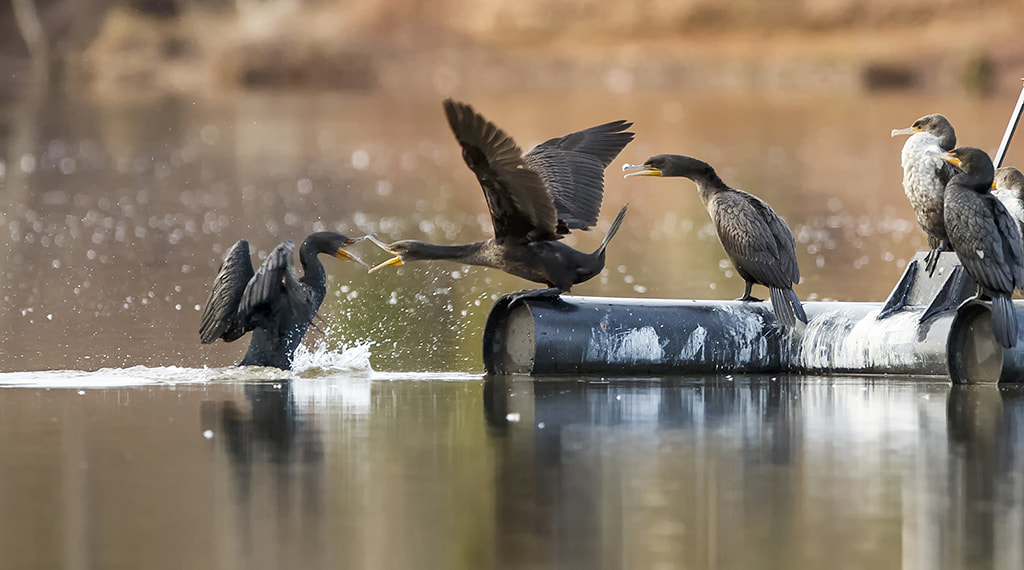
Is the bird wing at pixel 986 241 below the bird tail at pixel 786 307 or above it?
above

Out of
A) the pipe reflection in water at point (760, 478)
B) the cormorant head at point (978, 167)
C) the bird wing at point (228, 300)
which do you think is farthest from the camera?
the bird wing at point (228, 300)

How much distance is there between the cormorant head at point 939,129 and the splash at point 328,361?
3522 mm

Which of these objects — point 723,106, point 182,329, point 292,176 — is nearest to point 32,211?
point 292,176

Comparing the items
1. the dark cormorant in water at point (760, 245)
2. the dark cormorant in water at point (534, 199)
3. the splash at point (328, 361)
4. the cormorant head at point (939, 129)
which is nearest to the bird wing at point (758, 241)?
the dark cormorant in water at point (760, 245)

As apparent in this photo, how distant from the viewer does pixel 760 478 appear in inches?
231

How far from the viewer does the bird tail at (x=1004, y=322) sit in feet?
28.0

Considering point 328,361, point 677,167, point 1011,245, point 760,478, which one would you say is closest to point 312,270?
point 328,361

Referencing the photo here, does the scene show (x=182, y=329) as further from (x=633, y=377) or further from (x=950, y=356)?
(x=950, y=356)

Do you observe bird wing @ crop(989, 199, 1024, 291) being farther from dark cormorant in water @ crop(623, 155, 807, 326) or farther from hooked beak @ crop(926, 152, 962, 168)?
dark cormorant in water @ crop(623, 155, 807, 326)

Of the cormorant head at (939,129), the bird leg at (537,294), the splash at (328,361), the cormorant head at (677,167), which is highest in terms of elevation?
the cormorant head at (939,129)

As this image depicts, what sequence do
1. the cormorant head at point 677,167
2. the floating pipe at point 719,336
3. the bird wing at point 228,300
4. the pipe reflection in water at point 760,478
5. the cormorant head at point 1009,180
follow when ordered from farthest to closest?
the cormorant head at point 677,167
the cormorant head at point 1009,180
the floating pipe at point 719,336
the bird wing at point 228,300
the pipe reflection in water at point 760,478

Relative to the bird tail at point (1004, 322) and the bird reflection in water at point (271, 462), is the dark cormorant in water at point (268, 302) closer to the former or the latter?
the bird reflection in water at point (271, 462)

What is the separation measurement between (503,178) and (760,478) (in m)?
3.39

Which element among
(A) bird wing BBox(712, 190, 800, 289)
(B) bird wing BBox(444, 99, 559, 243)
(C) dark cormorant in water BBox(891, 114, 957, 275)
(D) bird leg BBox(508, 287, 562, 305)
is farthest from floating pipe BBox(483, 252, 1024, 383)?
(B) bird wing BBox(444, 99, 559, 243)
